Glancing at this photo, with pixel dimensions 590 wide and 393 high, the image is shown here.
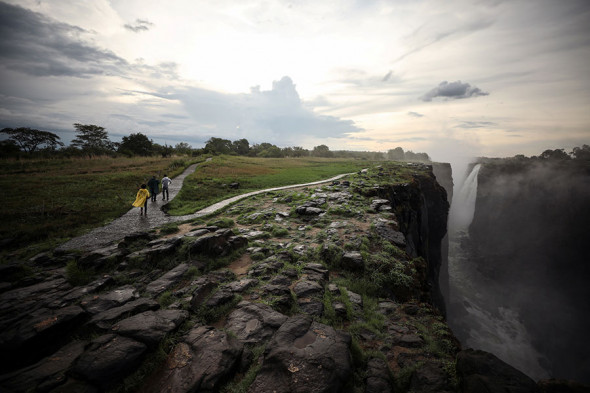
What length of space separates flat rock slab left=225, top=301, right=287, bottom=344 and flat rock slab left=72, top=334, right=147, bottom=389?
1.71 metres

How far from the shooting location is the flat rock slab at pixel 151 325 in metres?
3.87

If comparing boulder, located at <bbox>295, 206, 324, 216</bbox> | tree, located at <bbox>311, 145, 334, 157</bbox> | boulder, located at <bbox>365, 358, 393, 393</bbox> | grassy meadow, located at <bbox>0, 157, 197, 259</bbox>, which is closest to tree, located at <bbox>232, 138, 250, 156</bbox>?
tree, located at <bbox>311, 145, 334, 157</bbox>

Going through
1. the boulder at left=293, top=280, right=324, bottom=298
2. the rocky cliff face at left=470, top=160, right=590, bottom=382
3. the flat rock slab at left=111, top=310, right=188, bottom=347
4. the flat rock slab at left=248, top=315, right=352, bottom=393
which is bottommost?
the rocky cliff face at left=470, top=160, right=590, bottom=382

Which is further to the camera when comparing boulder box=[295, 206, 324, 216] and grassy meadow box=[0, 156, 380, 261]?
boulder box=[295, 206, 324, 216]

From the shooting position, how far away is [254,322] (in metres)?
4.71

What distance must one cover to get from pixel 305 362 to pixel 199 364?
183cm

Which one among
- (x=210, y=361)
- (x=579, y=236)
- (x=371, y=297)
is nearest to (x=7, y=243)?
(x=210, y=361)

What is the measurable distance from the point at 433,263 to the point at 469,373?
29.2 m

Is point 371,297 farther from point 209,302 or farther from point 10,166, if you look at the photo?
point 10,166

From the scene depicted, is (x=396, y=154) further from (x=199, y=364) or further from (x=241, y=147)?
(x=199, y=364)

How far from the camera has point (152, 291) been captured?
589 centimetres

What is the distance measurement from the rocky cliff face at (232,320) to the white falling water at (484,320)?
102 feet

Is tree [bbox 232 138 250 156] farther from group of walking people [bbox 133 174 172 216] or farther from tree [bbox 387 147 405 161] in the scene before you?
tree [bbox 387 147 405 161]

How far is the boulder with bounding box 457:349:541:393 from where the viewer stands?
9.89ft
